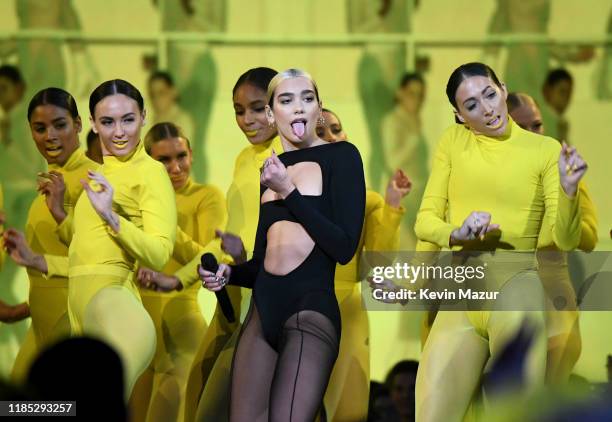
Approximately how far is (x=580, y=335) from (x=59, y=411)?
3.31 metres

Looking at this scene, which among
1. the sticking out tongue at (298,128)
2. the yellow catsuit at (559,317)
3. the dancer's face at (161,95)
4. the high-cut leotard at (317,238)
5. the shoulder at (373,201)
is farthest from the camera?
the dancer's face at (161,95)

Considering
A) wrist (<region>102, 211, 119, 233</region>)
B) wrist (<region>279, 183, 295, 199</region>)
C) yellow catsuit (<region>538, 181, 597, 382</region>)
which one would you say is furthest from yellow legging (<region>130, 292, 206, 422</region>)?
wrist (<region>279, 183, 295, 199</region>)

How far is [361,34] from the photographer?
199 inches

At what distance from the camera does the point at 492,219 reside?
420 cm

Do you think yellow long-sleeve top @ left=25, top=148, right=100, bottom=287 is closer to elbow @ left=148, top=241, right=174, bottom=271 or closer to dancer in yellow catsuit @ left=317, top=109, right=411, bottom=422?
elbow @ left=148, top=241, right=174, bottom=271

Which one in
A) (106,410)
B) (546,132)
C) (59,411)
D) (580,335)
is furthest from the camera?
(546,132)

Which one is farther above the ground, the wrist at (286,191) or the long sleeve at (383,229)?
the wrist at (286,191)

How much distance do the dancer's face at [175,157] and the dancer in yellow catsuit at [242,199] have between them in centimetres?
28

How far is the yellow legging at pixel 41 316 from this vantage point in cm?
461

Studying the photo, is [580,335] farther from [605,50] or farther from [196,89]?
[196,89]

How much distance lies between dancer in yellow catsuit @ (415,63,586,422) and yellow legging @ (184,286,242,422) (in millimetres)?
869

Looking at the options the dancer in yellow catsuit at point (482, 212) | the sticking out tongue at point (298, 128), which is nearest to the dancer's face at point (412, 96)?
the dancer in yellow catsuit at point (482, 212)

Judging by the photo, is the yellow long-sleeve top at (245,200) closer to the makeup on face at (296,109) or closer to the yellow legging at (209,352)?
the yellow legging at (209,352)

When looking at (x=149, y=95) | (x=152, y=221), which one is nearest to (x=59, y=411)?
(x=152, y=221)
